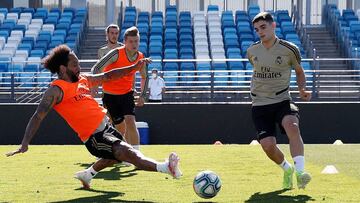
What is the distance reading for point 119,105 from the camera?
12.7 metres

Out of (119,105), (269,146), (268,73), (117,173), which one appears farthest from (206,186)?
(119,105)

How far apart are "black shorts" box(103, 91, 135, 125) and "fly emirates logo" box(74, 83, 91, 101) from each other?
3326 mm

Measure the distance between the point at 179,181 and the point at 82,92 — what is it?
6.56 ft

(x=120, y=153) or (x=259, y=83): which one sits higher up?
(x=259, y=83)

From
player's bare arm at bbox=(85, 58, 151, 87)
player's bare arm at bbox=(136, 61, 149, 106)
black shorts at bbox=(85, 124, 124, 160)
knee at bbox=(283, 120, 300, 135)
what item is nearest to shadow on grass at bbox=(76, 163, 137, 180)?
player's bare arm at bbox=(136, 61, 149, 106)

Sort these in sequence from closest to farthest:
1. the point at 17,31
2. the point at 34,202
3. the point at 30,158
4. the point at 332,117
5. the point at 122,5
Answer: the point at 34,202, the point at 30,158, the point at 332,117, the point at 17,31, the point at 122,5

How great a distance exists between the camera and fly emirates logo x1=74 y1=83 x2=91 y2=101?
909 cm

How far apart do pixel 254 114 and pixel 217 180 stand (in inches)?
63.7

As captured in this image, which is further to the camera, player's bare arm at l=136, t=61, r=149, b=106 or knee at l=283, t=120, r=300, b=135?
player's bare arm at l=136, t=61, r=149, b=106

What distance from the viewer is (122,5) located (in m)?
35.0

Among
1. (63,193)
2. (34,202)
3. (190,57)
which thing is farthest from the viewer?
(190,57)

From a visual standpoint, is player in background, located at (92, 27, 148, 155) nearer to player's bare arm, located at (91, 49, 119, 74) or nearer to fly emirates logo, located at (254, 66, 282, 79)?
player's bare arm, located at (91, 49, 119, 74)

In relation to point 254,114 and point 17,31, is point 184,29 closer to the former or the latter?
point 17,31

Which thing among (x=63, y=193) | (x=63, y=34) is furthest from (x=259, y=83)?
(x=63, y=34)
